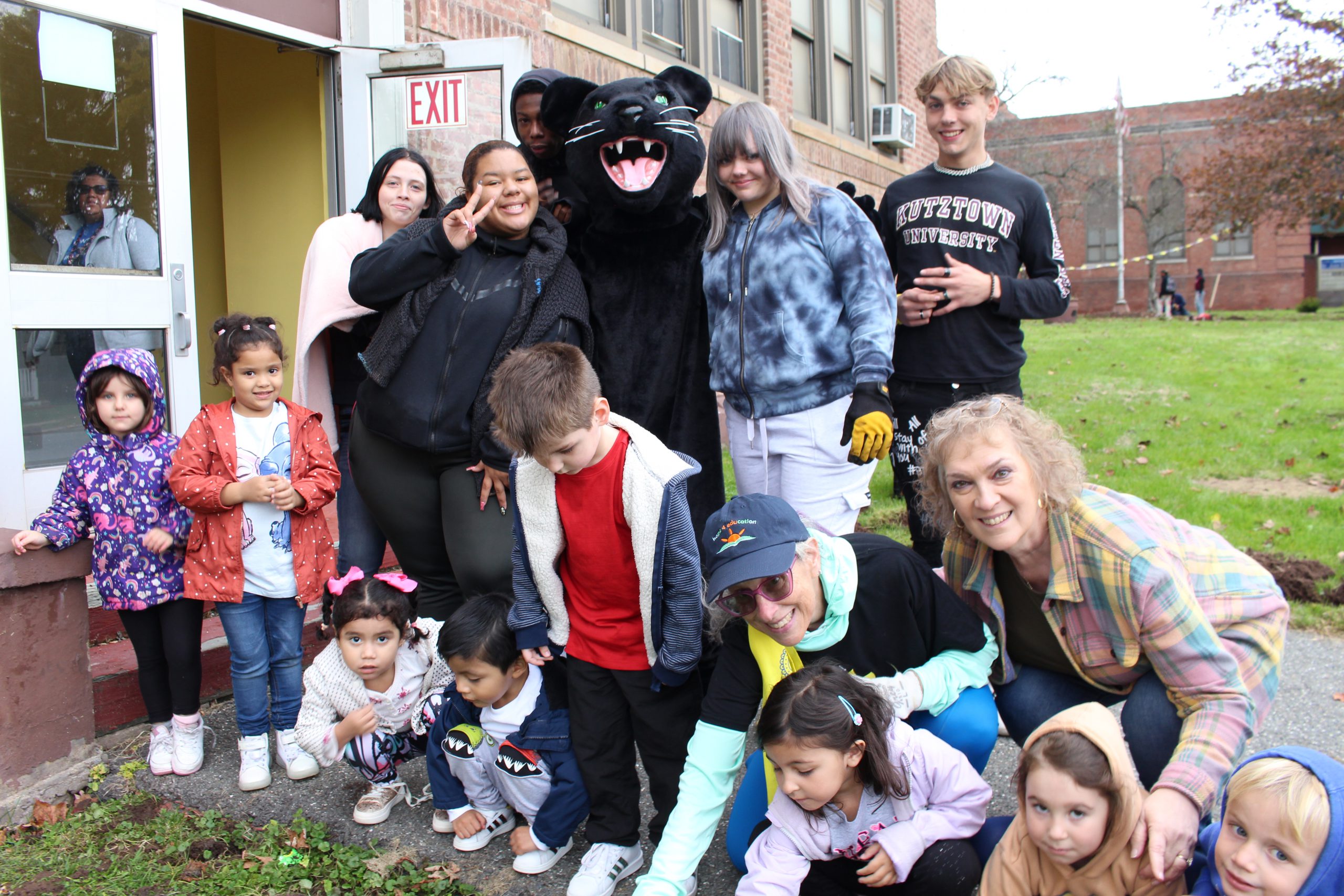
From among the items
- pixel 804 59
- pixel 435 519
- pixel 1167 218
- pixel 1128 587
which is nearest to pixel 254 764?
pixel 435 519

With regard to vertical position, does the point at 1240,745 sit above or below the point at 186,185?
below

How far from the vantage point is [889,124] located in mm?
11719

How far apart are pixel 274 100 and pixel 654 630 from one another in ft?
15.8

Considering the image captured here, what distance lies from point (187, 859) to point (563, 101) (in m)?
2.54

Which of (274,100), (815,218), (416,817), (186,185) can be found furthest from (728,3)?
(416,817)

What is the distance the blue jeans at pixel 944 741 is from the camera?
8.04 ft

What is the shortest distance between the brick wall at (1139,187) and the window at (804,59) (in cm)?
2805

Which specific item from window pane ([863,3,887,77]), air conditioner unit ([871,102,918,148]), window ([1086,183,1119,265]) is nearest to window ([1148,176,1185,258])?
window ([1086,183,1119,265])

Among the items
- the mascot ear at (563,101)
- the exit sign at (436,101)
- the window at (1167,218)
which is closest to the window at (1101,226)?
the window at (1167,218)

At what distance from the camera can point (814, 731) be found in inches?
84.0

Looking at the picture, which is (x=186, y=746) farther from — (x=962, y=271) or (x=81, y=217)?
(x=962, y=271)

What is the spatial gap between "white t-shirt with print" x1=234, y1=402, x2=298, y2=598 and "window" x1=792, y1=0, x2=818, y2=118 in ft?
26.4

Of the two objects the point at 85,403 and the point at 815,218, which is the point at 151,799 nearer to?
the point at 85,403

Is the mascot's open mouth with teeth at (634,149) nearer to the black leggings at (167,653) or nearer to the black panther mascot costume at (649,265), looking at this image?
the black panther mascot costume at (649,265)
